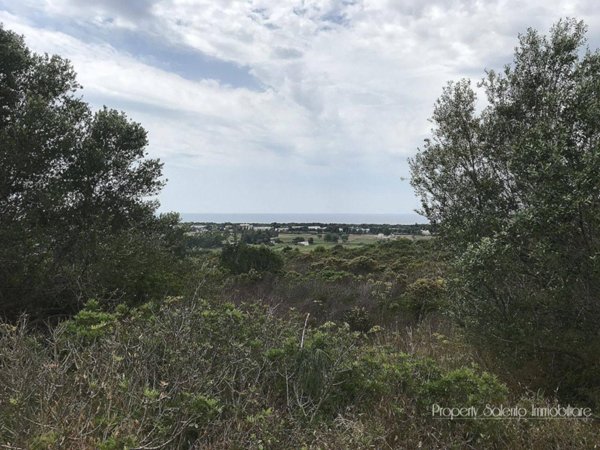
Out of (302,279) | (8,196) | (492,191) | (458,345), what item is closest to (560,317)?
(458,345)

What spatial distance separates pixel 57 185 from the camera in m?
9.63

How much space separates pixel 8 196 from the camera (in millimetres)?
9289

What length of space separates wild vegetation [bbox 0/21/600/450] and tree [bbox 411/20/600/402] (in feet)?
0.09

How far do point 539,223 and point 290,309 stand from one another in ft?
13.3

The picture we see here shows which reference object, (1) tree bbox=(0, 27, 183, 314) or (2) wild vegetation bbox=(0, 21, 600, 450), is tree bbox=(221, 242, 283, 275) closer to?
(2) wild vegetation bbox=(0, 21, 600, 450)

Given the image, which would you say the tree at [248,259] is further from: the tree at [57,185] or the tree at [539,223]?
the tree at [539,223]

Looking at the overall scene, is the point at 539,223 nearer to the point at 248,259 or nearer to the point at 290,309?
the point at 290,309

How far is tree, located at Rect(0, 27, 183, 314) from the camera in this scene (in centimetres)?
868

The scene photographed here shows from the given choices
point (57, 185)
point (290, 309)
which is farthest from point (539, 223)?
point (57, 185)

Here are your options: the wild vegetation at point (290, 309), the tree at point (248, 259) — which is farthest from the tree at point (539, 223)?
the tree at point (248, 259)

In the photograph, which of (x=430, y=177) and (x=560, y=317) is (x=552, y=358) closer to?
(x=560, y=317)

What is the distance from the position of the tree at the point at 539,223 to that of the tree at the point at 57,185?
22.3 ft

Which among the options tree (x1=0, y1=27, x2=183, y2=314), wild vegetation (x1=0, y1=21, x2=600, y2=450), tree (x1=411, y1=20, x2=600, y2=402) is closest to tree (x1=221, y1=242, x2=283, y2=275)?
wild vegetation (x1=0, y1=21, x2=600, y2=450)

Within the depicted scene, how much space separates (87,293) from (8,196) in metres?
2.79
